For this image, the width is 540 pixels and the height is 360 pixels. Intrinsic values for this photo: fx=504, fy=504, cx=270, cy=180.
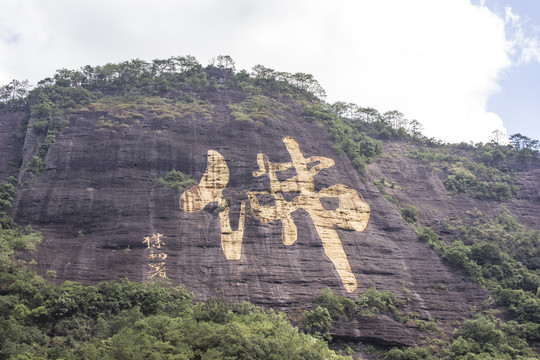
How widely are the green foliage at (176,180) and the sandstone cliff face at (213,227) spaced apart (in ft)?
1.25

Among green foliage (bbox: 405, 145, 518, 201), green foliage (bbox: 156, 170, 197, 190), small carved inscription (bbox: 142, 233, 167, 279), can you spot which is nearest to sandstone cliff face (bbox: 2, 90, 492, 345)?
small carved inscription (bbox: 142, 233, 167, 279)

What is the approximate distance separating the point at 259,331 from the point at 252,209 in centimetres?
918

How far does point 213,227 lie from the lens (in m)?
25.7

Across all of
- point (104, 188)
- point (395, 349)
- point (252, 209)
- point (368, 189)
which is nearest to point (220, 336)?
point (395, 349)

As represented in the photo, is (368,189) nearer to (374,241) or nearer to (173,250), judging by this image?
(374,241)

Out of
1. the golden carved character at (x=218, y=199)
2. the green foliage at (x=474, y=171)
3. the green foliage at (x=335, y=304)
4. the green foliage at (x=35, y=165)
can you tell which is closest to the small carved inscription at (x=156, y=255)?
the golden carved character at (x=218, y=199)

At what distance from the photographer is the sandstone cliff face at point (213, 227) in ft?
75.9

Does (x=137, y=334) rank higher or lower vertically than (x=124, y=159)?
lower

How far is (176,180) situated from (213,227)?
3.99 meters


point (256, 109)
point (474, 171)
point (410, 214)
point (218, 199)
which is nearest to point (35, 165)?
point (218, 199)

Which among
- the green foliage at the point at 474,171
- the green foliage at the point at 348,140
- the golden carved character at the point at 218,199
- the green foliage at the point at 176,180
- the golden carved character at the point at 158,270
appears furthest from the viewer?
the green foliage at the point at 474,171

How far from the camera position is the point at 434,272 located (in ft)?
87.4

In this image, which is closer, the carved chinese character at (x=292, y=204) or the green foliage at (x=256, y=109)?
the carved chinese character at (x=292, y=204)

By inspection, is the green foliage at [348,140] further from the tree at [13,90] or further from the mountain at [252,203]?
the tree at [13,90]
